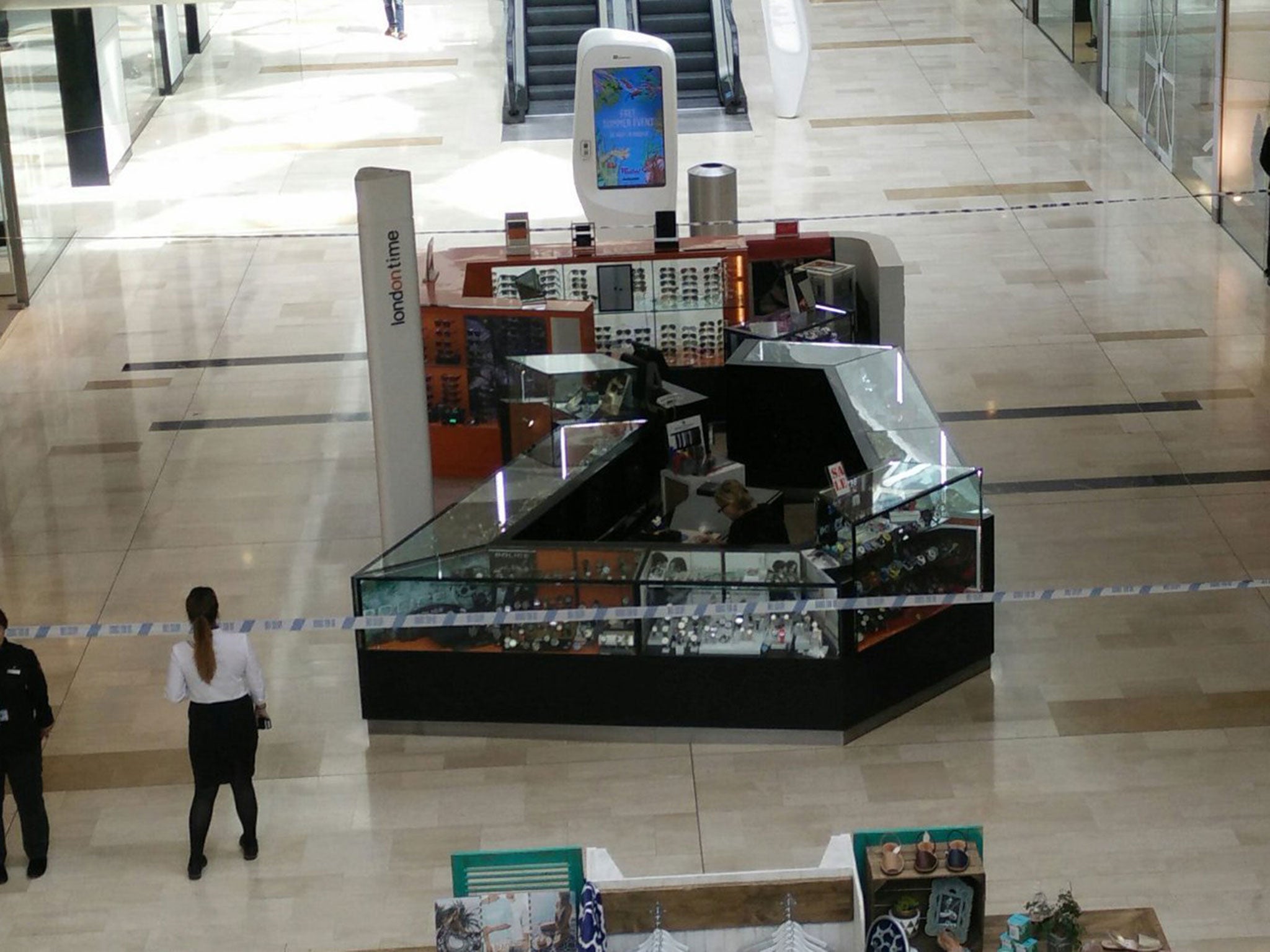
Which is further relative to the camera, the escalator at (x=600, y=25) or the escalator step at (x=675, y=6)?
the escalator step at (x=675, y=6)

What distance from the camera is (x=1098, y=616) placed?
9.83m

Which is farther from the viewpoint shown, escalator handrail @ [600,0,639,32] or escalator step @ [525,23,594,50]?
escalator step @ [525,23,594,50]

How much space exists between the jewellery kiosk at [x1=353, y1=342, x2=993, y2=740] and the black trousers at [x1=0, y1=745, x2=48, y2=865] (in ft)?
5.25

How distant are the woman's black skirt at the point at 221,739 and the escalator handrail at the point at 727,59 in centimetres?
1443

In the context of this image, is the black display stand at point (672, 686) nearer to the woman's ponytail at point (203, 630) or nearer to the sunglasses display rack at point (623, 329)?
the woman's ponytail at point (203, 630)

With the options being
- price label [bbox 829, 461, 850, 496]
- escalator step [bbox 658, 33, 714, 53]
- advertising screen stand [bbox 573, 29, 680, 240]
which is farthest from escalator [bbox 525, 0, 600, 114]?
price label [bbox 829, 461, 850, 496]

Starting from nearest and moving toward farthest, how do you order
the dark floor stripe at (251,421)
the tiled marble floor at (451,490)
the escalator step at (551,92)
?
the tiled marble floor at (451,490) → the dark floor stripe at (251,421) → the escalator step at (551,92)

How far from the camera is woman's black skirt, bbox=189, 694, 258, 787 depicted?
25.0 ft

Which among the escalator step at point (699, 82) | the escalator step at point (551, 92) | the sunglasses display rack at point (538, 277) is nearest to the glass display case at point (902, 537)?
the sunglasses display rack at point (538, 277)

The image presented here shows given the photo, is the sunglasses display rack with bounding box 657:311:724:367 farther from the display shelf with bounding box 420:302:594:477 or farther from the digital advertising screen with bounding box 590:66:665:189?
the digital advertising screen with bounding box 590:66:665:189

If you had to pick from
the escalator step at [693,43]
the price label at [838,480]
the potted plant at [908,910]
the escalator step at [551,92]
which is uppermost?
the escalator step at [693,43]

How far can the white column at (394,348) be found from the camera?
30.9 ft

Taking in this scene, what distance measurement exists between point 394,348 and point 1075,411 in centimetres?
503

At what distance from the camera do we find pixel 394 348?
31.3ft
